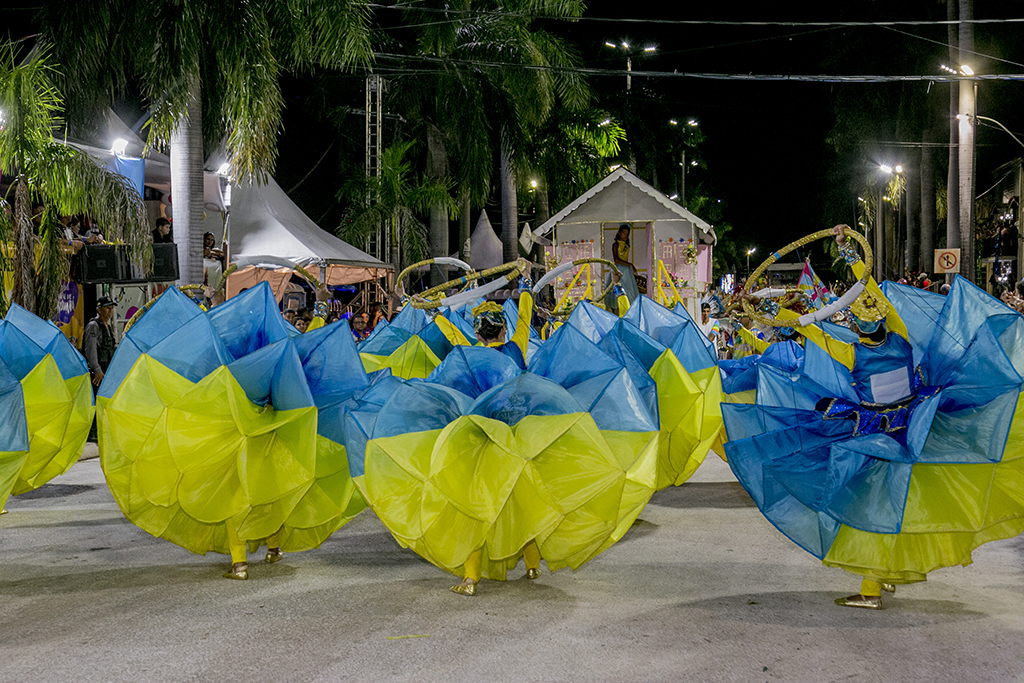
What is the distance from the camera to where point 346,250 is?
18.9m

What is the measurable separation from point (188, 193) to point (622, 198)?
1215cm

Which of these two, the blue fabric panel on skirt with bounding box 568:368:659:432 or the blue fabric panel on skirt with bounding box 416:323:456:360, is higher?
the blue fabric panel on skirt with bounding box 416:323:456:360

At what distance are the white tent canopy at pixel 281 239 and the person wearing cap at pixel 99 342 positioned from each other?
4.84 m

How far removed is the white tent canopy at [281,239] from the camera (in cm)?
1759

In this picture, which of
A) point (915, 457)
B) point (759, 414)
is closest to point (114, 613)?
point (759, 414)

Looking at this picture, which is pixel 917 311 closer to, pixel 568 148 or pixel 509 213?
pixel 509 213

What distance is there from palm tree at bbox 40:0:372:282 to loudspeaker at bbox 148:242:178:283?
41.8 inches

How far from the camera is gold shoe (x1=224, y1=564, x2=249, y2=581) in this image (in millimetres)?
5770

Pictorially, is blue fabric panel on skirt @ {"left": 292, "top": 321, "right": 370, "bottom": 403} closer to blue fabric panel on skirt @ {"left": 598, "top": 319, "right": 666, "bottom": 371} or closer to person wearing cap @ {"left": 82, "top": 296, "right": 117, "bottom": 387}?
blue fabric panel on skirt @ {"left": 598, "top": 319, "right": 666, "bottom": 371}

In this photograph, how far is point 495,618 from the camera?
4.97 meters

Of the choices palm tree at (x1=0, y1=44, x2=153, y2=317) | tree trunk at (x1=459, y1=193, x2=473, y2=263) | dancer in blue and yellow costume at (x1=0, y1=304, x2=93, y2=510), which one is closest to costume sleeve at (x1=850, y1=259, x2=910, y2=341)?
dancer in blue and yellow costume at (x1=0, y1=304, x2=93, y2=510)

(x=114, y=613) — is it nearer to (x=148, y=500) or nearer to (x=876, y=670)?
(x=148, y=500)

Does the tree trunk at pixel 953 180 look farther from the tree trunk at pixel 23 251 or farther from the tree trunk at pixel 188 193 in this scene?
the tree trunk at pixel 23 251

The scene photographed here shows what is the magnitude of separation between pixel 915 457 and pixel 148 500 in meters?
4.12
